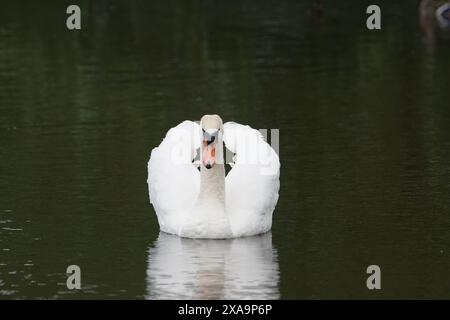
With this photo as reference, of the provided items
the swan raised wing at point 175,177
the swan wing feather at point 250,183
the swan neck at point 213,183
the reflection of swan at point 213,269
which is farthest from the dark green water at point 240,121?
the swan neck at point 213,183

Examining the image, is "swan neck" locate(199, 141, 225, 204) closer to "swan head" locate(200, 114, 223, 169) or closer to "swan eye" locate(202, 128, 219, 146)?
"swan head" locate(200, 114, 223, 169)

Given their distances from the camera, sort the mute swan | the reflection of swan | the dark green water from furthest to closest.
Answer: the mute swan, the dark green water, the reflection of swan

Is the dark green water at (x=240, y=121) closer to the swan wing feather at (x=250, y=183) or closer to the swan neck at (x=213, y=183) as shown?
the swan wing feather at (x=250, y=183)

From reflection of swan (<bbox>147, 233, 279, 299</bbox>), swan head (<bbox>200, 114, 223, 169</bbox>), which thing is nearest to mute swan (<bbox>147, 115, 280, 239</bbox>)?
swan head (<bbox>200, 114, 223, 169</bbox>)

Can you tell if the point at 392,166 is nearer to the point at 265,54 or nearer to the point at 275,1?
the point at 265,54

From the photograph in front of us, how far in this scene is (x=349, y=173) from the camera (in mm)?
19391

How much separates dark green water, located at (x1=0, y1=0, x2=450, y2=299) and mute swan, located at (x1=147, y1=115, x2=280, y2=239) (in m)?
0.21

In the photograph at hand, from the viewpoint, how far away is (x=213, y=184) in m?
16.2

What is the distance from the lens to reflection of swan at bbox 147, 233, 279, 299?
46.0 ft

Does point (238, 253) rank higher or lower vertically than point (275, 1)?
lower

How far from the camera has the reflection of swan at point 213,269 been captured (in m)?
14.0

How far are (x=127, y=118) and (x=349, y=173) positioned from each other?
237 inches
